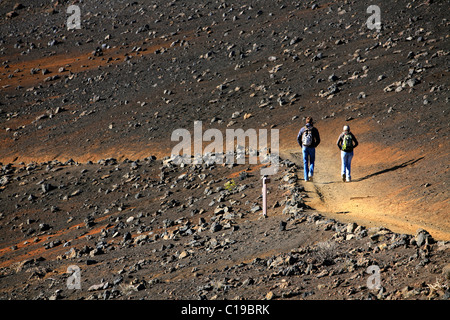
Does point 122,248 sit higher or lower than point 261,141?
lower

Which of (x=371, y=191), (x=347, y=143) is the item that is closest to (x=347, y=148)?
(x=347, y=143)

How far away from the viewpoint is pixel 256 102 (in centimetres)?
2823

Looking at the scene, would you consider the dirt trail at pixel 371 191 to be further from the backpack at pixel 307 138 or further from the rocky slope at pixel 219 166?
the backpack at pixel 307 138

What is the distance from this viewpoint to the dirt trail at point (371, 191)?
1219cm

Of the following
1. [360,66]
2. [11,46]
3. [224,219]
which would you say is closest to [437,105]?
[360,66]

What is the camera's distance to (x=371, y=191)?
1493 cm

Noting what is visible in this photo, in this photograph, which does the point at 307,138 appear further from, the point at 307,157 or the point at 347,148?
the point at 347,148

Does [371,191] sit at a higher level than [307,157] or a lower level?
lower

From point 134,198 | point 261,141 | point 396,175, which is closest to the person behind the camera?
point 396,175

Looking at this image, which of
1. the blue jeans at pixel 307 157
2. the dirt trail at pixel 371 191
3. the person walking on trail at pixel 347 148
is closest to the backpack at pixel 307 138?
the blue jeans at pixel 307 157

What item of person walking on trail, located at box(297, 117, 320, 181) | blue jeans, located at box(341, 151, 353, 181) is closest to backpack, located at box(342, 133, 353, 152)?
blue jeans, located at box(341, 151, 353, 181)

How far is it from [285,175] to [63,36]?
32449 mm

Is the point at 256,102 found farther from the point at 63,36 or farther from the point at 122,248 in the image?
the point at 63,36

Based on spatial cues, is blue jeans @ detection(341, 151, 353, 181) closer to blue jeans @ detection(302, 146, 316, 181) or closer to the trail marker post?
blue jeans @ detection(302, 146, 316, 181)
